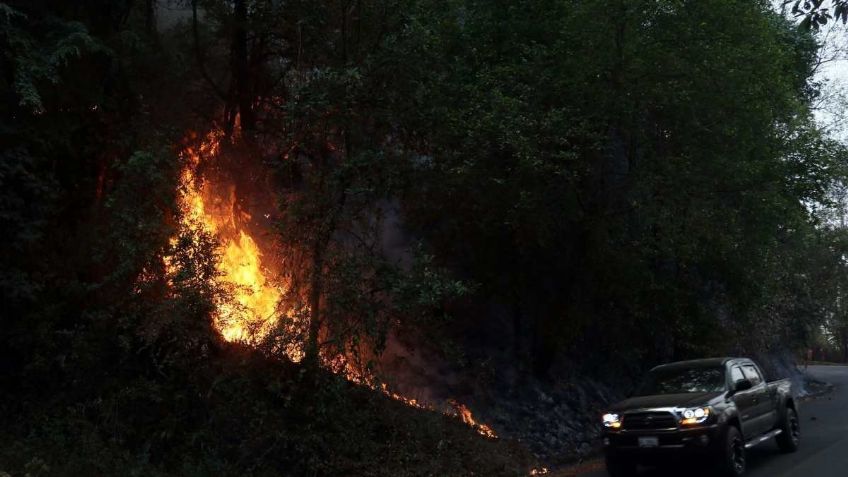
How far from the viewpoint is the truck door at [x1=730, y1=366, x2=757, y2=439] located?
10.9 meters

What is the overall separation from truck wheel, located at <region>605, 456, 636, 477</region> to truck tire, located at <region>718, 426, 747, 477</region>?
1.24 metres

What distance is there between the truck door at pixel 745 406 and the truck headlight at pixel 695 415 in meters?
0.96

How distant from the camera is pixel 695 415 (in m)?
10.1

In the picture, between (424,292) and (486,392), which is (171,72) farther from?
(486,392)

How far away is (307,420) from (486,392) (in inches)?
273

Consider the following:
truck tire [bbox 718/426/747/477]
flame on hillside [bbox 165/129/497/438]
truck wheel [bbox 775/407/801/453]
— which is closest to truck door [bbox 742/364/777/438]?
truck wheel [bbox 775/407/801/453]

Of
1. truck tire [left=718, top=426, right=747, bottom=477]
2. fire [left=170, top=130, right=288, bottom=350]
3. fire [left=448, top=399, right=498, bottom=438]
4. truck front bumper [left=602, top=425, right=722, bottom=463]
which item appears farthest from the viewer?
fire [left=448, top=399, right=498, bottom=438]

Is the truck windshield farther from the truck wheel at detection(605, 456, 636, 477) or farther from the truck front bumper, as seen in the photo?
the truck wheel at detection(605, 456, 636, 477)

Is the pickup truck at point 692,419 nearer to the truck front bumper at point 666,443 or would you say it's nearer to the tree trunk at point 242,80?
the truck front bumper at point 666,443

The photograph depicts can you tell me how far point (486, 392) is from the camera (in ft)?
55.5

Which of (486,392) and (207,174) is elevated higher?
(207,174)

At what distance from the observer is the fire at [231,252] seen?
11.0 m

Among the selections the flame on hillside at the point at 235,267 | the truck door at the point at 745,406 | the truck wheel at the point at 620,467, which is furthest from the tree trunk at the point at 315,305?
the truck door at the point at 745,406

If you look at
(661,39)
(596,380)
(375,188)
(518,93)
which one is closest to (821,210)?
(596,380)
